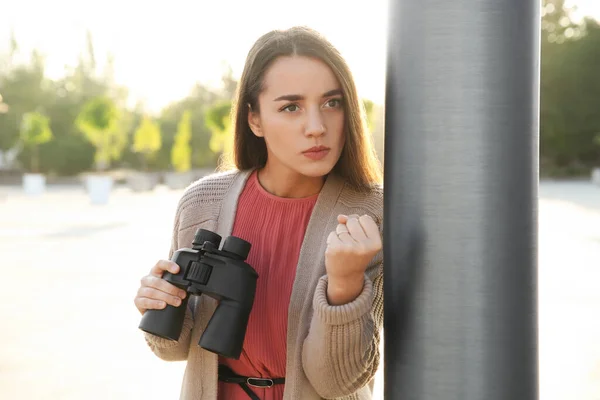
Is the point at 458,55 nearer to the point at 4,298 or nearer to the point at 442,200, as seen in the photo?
the point at 442,200

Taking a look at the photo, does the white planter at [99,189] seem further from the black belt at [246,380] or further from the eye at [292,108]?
the eye at [292,108]

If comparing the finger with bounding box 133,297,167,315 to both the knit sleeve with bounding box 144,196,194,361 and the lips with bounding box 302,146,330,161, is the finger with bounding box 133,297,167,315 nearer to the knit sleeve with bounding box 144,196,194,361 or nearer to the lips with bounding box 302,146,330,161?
the knit sleeve with bounding box 144,196,194,361

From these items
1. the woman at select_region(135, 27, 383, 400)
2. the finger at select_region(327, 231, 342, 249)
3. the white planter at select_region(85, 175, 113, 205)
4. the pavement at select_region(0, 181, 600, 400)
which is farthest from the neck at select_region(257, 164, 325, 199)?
the white planter at select_region(85, 175, 113, 205)

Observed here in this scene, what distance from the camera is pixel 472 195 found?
985mm

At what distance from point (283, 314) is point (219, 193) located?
0.39 m

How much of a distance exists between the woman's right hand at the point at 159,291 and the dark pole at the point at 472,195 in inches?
24.3

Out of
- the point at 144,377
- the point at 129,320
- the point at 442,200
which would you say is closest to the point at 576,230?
the point at 129,320

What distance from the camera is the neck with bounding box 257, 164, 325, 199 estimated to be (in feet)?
6.37

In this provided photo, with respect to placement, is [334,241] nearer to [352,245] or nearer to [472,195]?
A: [352,245]

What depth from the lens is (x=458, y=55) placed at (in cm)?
99

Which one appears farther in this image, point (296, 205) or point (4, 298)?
point (4, 298)

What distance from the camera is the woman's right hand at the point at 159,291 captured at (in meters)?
1.52

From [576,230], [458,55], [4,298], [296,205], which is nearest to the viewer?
[458,55]

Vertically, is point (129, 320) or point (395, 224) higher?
point (395, 224)
